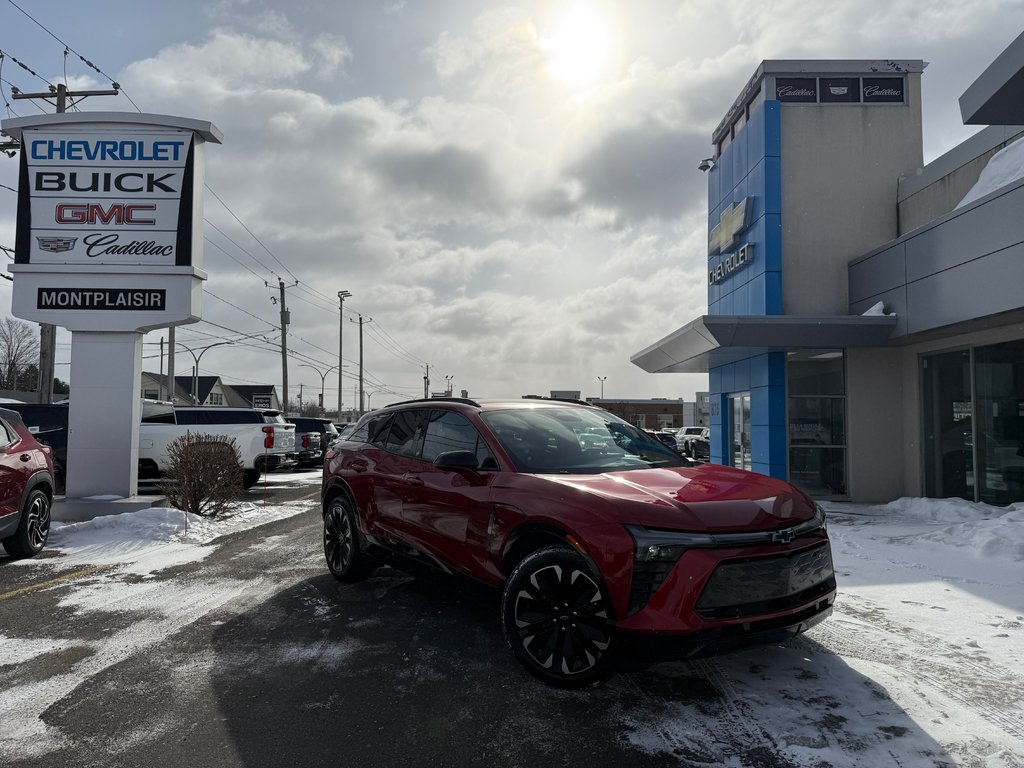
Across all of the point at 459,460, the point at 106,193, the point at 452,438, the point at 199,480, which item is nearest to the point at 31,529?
the point at 199,480

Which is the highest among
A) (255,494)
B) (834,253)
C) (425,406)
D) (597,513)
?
(834,253)

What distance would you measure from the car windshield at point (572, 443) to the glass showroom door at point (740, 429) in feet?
36.8

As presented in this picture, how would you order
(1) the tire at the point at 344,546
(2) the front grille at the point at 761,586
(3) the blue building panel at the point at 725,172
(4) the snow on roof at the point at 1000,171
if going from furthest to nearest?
(3) the blue building panel at the point at 725,172 → (4) the snow on roof at the point at 1000,171 → (1) the tire at the point at 344,546 → (2) the front grille at the point at 761,586

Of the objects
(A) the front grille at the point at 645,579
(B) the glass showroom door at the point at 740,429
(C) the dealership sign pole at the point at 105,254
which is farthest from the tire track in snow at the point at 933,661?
(B) the glass showroom door at the point at 740,429

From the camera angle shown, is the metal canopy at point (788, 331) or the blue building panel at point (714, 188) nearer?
the metal canopy at point (788, 331)

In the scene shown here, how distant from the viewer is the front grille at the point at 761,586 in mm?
3271

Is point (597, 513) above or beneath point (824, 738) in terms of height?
above

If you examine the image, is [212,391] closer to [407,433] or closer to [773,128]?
[773,128]

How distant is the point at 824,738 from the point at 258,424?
15.4 metres

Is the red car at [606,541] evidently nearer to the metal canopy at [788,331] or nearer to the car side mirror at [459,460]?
the car side mirror at [459,460]

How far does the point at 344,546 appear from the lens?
6.07m

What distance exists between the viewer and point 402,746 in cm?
306

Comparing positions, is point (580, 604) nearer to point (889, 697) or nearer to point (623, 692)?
point (623, 692)

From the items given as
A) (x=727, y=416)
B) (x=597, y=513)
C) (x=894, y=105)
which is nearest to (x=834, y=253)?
(x=894, y=105)
